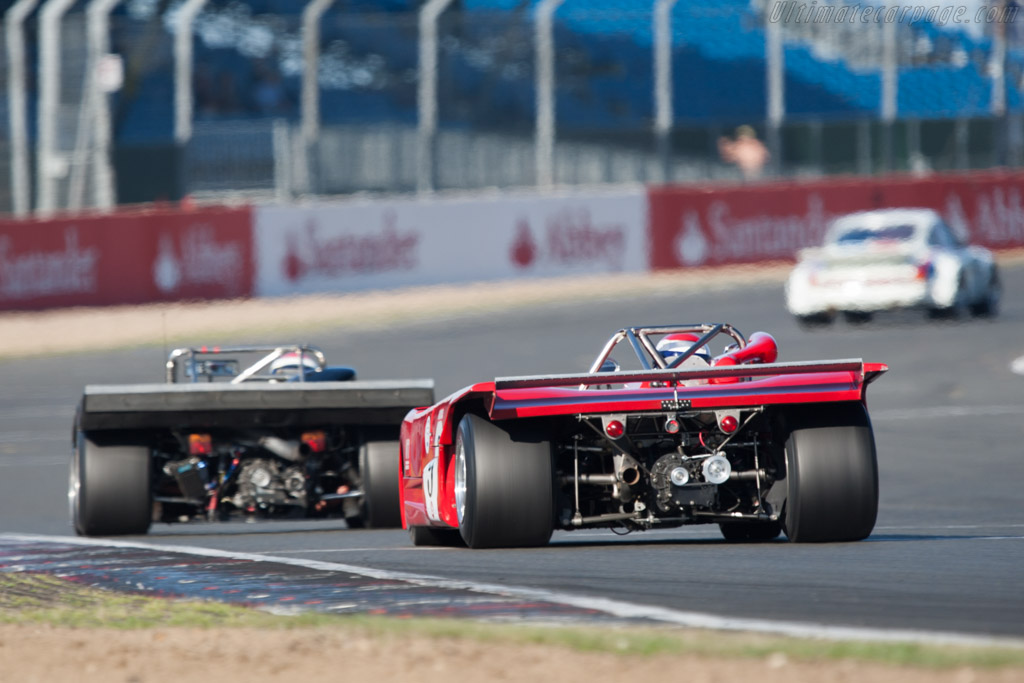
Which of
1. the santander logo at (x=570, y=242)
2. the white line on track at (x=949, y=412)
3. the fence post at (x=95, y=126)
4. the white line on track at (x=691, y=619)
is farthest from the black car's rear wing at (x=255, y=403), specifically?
the fence post at (x=95, y=126)

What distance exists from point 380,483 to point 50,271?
57.1 ft

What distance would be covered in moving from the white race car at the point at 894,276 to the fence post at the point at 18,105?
13.7 meters

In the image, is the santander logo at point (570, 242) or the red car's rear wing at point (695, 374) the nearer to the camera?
the red car's rear wing at point (695, 374)

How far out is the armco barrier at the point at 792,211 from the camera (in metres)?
30.9

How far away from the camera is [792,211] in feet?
104

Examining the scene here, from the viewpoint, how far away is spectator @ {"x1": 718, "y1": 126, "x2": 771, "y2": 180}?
3334 cm

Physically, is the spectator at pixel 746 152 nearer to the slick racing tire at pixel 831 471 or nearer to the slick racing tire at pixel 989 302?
the slick racing tire at pixel 989 302

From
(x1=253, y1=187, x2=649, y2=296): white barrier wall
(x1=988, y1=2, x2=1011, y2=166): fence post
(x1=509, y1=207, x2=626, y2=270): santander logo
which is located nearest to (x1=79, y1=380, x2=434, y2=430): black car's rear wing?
(x1=253, y1=187, x2=649, y2=296): white barrier wall

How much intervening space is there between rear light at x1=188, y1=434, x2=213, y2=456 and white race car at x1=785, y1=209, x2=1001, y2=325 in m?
12.9

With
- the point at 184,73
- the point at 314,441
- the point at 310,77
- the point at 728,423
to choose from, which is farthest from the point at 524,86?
the point at 728,423

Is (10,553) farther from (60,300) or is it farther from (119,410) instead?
(60,300)

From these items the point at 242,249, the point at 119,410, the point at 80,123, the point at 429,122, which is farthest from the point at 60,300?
the point at 119,410

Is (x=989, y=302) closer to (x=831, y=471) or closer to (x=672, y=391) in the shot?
(x=831, y=471)

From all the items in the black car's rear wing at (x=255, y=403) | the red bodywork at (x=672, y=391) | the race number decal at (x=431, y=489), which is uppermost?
the red bodywork at (x=672, y=391)
